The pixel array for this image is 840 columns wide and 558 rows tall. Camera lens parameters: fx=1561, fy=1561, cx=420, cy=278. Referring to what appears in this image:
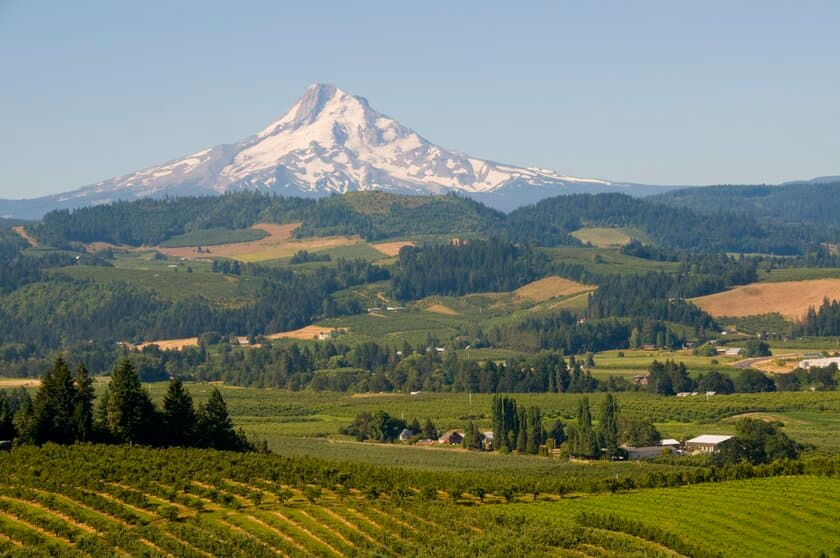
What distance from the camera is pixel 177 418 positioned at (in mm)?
90375

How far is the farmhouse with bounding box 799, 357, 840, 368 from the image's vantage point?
6362 inches

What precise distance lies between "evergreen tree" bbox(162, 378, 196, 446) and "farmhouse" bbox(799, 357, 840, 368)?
3406 inches

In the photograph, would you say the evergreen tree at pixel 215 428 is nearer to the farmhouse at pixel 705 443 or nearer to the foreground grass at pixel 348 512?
the foreground grass at pixel 348 512

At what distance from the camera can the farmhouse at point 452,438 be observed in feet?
391

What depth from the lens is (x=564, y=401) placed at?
142 meters

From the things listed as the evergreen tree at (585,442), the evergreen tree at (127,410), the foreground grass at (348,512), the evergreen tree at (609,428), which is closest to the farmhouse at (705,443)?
the evergreen tree at (609,428)

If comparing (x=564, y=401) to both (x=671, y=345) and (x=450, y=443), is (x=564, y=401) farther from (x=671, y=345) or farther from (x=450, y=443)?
(x=671, y=345)

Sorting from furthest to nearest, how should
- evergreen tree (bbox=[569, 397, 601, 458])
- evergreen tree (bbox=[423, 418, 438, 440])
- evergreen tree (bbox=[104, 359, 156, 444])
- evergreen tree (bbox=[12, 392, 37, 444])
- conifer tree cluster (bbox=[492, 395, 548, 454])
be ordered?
evergreen tree (bbox=[423, 418, 438, 440]) → conifer tree cluster (bbox=[492, 395, 548, 454]) → evergreen tree (bbox=[569, 397, 601, 458]) → evergreen tree (bbox=[104, 359, 156, 444]) → evergreen tree (bbox=[12, 392, 37, 444])

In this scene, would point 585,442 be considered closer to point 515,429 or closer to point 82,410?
point 515,429

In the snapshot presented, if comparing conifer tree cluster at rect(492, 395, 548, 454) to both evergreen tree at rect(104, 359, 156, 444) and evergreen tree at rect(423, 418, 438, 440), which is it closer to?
evergreen tree at rect(423, 418, 438, 440)

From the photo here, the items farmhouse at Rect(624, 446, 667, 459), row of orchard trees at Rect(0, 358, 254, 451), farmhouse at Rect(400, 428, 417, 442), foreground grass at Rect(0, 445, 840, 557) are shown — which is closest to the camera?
foreground grass at Rect(0, 445, 840, 557)

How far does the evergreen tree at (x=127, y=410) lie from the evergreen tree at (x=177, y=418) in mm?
2020

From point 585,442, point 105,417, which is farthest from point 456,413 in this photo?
point 105,417

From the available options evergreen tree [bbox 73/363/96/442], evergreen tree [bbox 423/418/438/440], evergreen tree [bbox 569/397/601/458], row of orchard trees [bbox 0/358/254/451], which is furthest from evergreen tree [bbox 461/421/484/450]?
evergreen tree [bbox 73/363/96/442]
